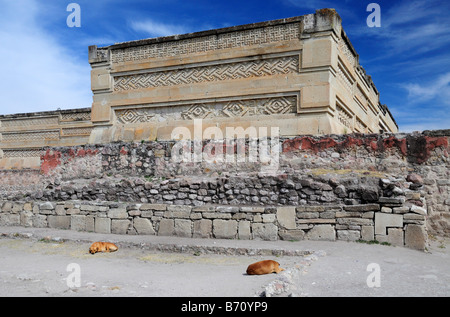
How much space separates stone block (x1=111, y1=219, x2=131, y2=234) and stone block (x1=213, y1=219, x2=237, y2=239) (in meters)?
1.85

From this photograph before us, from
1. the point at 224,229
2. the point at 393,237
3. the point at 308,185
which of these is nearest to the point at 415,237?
the point at 393,237

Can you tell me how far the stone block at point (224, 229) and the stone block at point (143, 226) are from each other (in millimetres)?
1293

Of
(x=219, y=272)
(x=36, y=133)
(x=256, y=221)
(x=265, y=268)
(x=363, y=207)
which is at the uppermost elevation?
(x=36, y=133)

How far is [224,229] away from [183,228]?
0.80 m

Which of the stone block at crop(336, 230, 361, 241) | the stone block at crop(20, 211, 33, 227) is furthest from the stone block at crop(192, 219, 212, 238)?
the stone block at crop(20, 211, 33, 227)

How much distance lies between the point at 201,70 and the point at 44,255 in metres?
6.34

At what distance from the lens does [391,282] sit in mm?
3775

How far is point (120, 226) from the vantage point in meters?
7.22

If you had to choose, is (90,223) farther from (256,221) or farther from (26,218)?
(256,221)

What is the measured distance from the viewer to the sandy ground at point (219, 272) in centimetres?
355

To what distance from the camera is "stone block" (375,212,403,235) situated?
18.4ft

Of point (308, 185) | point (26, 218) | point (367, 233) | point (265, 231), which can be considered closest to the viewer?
point (367, 233)

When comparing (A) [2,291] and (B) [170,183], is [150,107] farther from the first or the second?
(A) [2,291]

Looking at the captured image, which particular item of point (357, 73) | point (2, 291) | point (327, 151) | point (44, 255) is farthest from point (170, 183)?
point (357, 73)
